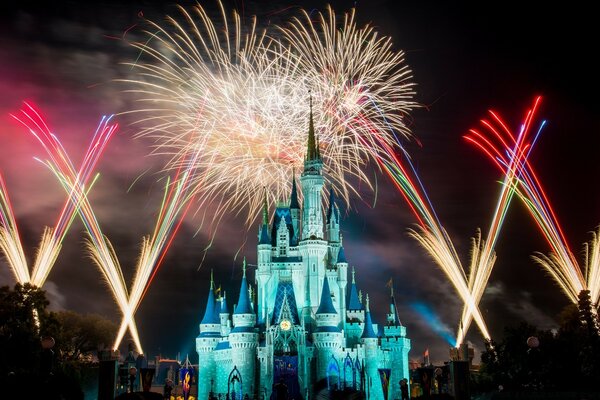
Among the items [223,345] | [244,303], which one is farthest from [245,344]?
[244,303]

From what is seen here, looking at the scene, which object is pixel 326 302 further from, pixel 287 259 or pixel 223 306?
pixel 223 306

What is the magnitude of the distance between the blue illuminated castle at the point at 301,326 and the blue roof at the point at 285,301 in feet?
0.47

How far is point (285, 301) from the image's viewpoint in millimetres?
89750

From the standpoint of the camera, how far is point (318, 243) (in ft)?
315

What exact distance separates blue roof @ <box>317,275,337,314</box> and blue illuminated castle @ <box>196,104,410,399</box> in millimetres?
126

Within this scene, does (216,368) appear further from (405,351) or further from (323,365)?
(405,351)

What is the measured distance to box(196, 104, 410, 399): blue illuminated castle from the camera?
87.2 metres

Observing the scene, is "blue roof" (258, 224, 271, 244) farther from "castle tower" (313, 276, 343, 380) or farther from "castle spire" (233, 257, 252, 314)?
"castle tower" (313, 276, 343, 380)

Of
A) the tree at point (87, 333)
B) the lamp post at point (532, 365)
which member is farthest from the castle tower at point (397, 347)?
the tree at point (87, 333)

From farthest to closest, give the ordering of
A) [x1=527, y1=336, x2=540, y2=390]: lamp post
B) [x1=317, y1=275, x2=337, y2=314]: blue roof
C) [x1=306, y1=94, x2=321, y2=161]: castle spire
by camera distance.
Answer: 1. [x1=306, y1=94, x2=321, y2=161]: castle spire
2. [x1=317, y1=275, x2=337, y2=314]: blue roof
3. [x1=527, y1=336, x2=540, y2=390]: lamp post

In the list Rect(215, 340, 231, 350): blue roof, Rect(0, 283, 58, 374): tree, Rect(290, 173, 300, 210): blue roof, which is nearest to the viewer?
Rect(0, 283, 58, 374): tree

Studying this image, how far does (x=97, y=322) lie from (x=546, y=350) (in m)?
70.7

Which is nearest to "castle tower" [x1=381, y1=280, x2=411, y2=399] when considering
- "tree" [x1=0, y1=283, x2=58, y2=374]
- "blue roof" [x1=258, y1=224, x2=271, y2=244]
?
"blue roof" [x1=258, y1=224, x2=271, y2=244]

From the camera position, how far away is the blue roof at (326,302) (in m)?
89.9
